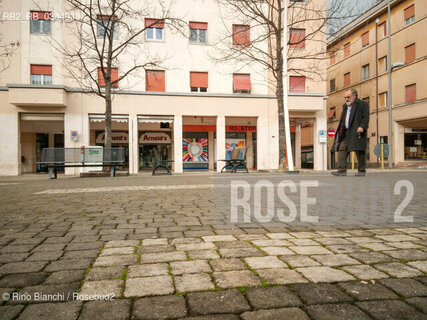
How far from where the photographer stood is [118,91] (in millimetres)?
19578

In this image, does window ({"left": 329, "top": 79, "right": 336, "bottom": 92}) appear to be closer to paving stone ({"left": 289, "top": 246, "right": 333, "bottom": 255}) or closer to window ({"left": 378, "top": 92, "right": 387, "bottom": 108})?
window ({"left": 378, "top": 92, "right": 387, "bottom": 108})

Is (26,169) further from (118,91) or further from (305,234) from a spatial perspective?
(305,234)

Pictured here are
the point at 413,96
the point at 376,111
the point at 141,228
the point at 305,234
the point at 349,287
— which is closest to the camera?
the point at 349,287

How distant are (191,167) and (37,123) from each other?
1095 cm

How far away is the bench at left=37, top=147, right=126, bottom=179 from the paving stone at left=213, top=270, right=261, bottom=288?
1158cm

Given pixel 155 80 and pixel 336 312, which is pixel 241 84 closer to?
pixel 155 80

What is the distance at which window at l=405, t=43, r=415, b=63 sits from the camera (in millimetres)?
25219

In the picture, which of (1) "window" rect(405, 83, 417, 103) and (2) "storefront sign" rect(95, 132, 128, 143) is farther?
(1) "window" rect(405, 83, 417, 103)

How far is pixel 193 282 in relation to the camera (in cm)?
174

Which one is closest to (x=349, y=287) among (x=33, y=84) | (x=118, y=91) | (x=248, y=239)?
(x=248, y=239)

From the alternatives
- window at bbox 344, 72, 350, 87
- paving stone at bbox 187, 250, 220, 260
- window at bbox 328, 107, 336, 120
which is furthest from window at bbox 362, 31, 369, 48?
paving stone at bbox 187, 250, 220, 260

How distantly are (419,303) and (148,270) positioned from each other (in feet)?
4.64

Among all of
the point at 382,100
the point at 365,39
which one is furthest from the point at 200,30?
the point at 365,39

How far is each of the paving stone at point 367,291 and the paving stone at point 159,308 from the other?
841mm
